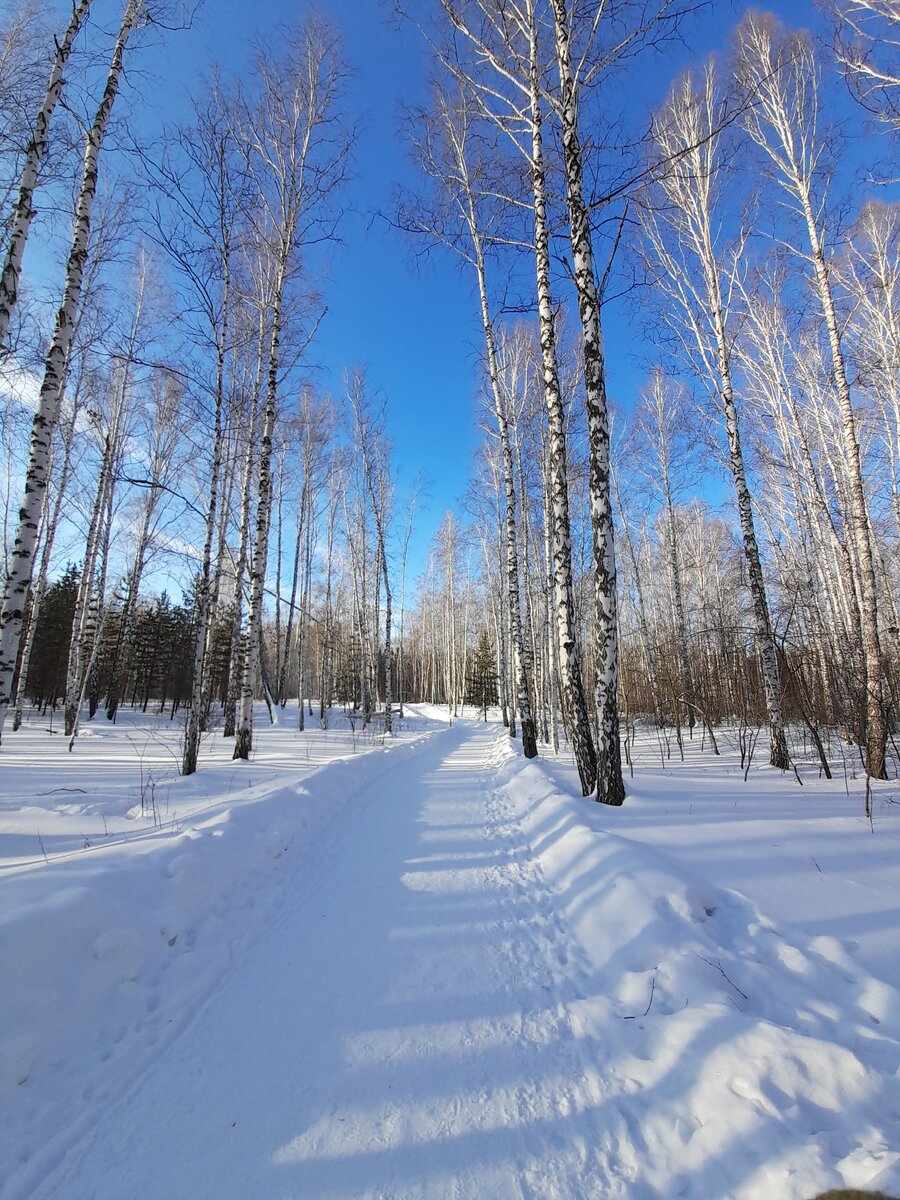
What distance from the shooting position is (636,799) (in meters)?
5.38

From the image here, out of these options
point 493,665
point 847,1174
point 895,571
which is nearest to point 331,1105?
point 847,1174

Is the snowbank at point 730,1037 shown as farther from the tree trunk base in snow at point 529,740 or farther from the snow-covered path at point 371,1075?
the tree trunk base in snow at point 529,740

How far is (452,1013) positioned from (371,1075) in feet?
1.66

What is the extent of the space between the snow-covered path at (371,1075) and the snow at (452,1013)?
1cm

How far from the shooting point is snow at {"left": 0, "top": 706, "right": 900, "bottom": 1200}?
5.07 feet

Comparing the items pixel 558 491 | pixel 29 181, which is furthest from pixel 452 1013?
pixel 29 181

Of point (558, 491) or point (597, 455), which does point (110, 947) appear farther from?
point (558, 491)

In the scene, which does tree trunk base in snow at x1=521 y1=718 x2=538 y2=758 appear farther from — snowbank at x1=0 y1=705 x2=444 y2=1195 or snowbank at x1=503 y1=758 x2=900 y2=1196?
snowbank at x1=503 y1=758 x2=900 y2=1196

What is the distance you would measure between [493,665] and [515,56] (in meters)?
37.2

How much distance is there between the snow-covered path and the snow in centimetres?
1

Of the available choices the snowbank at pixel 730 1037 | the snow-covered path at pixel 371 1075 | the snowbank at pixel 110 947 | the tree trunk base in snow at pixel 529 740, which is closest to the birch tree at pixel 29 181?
the snowbank at pixel 110 947

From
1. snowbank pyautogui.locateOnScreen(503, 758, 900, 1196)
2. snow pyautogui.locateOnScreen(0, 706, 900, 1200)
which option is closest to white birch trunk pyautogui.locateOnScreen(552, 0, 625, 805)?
snow pyautogui.locateOnScreen(0, 706, 900, 1200)

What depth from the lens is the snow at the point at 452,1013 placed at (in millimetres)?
1544

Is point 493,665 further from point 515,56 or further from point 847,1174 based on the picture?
point 847,1174
